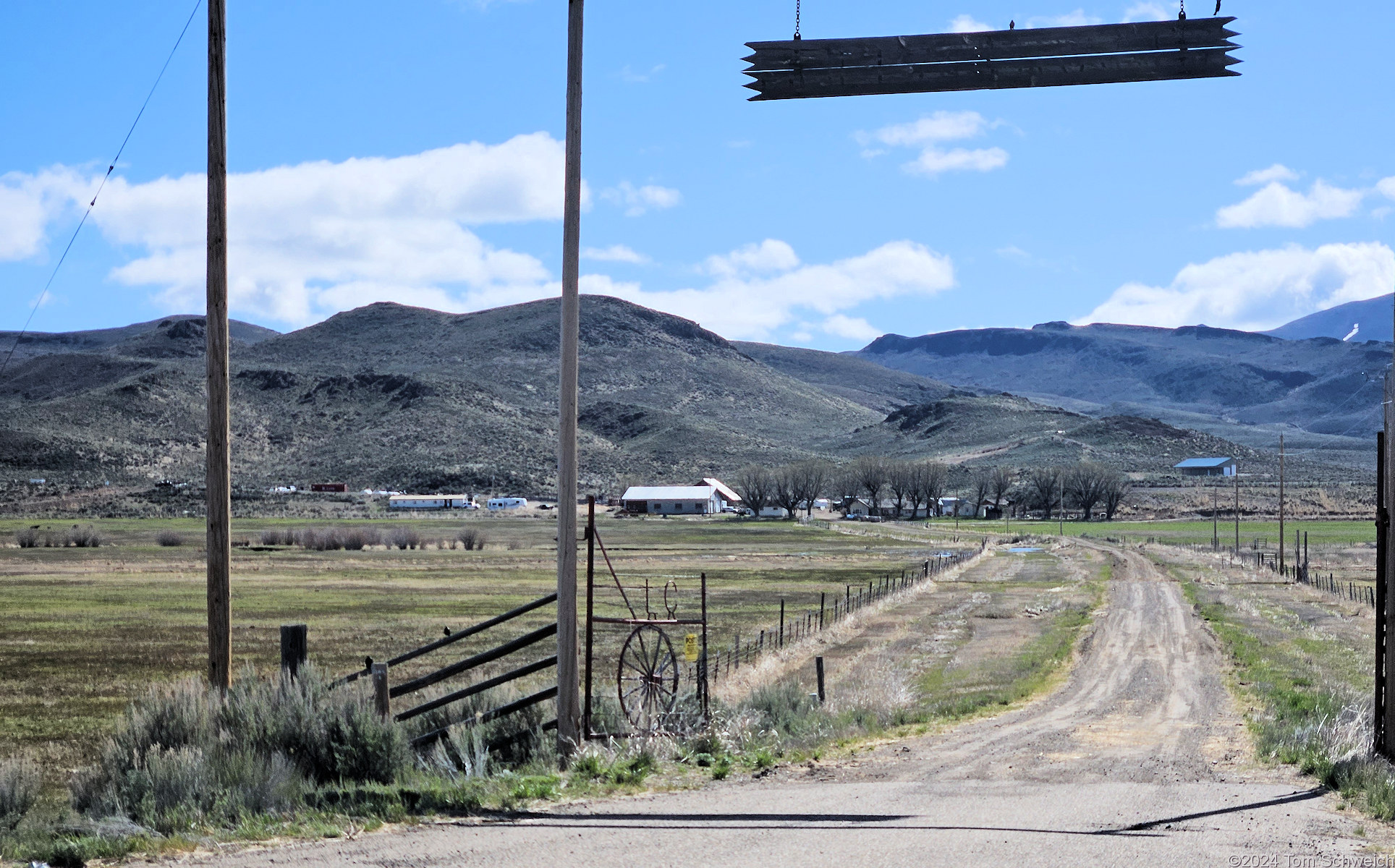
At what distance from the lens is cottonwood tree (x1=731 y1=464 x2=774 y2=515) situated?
16150 centimetres

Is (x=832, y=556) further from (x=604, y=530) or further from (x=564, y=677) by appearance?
(x=564, y=677)

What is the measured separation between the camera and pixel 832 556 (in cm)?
8138

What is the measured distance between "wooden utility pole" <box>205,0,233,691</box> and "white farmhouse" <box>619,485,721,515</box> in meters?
145

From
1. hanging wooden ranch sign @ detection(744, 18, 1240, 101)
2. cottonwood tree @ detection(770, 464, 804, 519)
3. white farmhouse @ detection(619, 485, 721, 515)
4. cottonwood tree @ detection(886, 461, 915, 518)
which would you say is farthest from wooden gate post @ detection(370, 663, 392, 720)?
cottonwood tree @ detection(886, 461, 915, 518)

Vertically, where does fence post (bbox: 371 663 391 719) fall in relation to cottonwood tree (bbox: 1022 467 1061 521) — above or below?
above

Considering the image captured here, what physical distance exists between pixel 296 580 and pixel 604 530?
6132cm

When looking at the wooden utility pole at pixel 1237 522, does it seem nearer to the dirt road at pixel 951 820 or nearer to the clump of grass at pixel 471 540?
the clump of grass at pixel 471 540

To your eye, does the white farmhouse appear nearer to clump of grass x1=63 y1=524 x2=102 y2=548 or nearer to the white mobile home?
the white mobile home

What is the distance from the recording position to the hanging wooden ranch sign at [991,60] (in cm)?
905

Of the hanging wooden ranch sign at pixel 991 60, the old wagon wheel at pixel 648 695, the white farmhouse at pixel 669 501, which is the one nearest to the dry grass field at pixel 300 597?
the old wagon wheel at pixel 648 695

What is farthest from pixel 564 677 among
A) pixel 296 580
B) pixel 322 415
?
pixel 322 415

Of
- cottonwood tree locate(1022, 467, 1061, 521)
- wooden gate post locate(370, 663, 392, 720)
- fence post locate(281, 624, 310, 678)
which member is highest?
fence post locate(281, 624, 310, 678)

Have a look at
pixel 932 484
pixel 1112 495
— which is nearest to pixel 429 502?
pixel 932 484

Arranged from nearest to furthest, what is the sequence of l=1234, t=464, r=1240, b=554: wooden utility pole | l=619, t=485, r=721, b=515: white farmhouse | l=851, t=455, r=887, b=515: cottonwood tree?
l=1234, t=464, r=1240, b=554: wooden utility pole < l=619, t=485, r=721, b=515: white farmhouse < l=851, t=455, r=887, b=515: cottonwood tree
